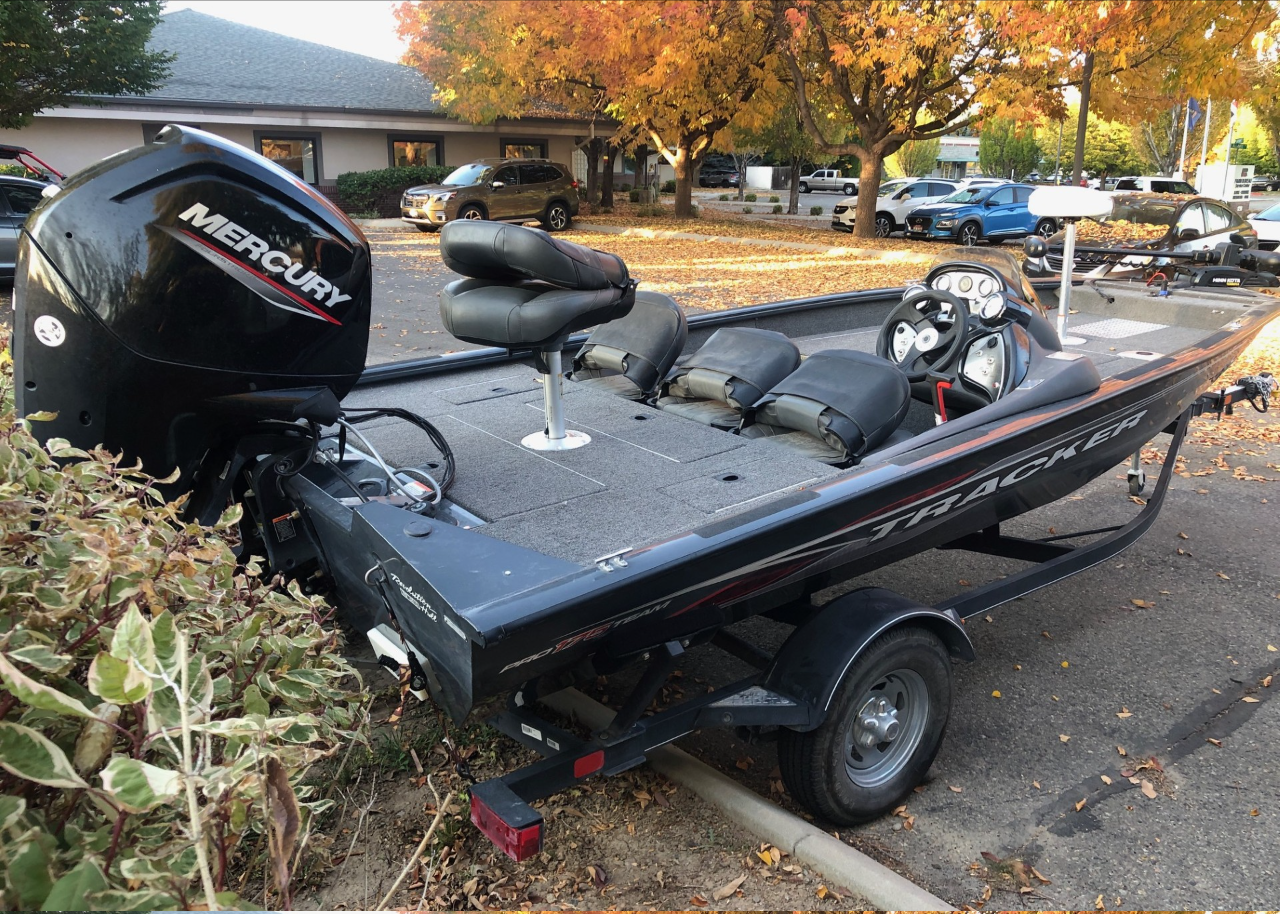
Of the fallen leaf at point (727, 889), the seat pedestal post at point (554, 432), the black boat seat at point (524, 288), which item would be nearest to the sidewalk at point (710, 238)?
the seat pedestal post at point (554, 432)

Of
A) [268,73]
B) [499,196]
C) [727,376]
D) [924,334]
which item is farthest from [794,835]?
[268,73]

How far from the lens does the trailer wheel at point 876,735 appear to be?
113 inches

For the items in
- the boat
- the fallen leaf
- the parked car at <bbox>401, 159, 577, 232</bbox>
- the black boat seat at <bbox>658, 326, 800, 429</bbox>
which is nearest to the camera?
the boat

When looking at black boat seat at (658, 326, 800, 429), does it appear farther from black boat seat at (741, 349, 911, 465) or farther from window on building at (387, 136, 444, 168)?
window on building at (387, 136, 444, 168)

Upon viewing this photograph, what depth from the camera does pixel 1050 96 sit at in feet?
58.6

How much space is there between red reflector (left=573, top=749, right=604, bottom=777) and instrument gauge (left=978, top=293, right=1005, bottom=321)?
2911mm

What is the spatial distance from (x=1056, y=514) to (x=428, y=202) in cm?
1912

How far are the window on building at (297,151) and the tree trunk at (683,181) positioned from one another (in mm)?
10494

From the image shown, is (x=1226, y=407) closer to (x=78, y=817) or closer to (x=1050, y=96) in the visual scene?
(x=78, y=817)

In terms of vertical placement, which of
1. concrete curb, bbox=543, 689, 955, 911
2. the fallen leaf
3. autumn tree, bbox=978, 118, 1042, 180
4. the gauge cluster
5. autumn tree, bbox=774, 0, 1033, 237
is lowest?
the fallen leaf

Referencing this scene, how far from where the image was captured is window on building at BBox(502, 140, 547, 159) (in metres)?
31.3

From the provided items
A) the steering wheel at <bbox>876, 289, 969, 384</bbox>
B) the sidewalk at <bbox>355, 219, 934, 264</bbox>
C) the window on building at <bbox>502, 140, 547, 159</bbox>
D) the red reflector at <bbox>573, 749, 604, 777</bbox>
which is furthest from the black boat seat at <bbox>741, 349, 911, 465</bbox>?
the window on building at <bbox>502, 140, 547, 159</bbox>

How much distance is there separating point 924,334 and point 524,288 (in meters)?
2.15

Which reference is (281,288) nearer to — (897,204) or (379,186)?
(897,204)
